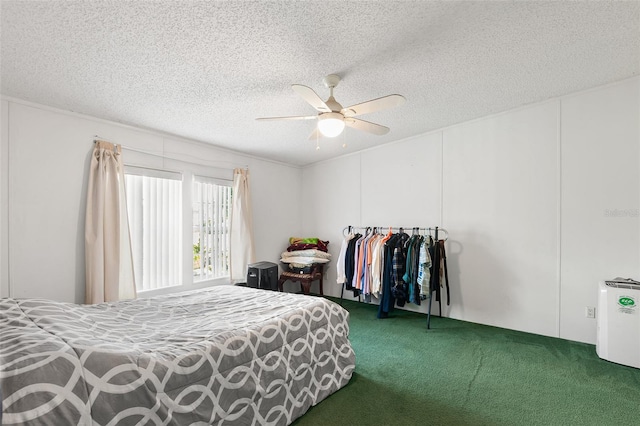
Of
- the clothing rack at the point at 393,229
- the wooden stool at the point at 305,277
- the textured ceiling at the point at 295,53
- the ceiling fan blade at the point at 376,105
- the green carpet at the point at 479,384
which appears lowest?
the green carpet at the point at 479,384

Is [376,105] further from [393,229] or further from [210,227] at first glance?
[210,227]

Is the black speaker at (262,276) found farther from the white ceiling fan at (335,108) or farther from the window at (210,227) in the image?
the white ceiling fan at (335,108)

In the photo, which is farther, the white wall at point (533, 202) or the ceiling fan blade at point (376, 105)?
the white wall at point (533, 202)

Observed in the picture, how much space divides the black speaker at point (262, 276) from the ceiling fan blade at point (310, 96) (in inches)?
106

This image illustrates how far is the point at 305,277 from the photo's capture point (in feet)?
15.4

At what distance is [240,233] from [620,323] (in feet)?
14.4

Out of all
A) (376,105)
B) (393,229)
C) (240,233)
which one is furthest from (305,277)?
(376,105)

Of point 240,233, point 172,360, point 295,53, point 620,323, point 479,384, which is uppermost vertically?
point 295,53

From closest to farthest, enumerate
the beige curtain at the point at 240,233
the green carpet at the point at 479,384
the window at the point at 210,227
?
1. the green carpet at the point at 479,384
2. the window at the point at 210,227
3. the beige curtain at the point at 240,233

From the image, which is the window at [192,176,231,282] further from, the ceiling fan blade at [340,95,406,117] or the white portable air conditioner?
the white portable air conditioner

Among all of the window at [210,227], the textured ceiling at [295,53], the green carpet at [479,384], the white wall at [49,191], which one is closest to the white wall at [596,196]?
the textured ceiling at [295,53]

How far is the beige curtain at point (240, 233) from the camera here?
4.51 meters

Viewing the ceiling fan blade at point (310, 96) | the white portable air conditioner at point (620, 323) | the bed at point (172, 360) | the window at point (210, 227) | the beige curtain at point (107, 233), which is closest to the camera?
the bed at point (172, 360)

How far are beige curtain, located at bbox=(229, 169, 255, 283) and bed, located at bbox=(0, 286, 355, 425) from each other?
6.49 feet
